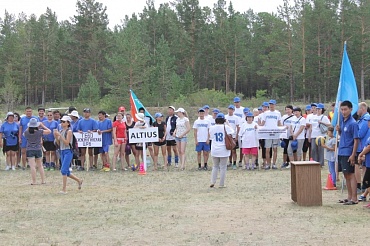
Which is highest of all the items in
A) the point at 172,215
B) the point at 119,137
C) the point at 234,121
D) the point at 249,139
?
the point at 234,121

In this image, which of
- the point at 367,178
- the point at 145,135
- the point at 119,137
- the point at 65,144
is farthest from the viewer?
the point at 119,137

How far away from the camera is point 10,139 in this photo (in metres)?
16.5

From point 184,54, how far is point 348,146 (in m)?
51.2

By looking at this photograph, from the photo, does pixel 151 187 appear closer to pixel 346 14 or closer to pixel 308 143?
pixel 308 143

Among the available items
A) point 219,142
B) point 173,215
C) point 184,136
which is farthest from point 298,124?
point 173,215

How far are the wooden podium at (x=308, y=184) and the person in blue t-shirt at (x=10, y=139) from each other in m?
9.97

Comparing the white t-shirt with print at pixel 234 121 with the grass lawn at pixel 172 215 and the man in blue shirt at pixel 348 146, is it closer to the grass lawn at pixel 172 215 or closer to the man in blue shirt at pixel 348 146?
the grass lawn at pixel 172 215

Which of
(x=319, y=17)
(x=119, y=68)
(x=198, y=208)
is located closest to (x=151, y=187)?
(x=198, y=208)

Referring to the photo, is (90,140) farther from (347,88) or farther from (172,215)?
(347,88)

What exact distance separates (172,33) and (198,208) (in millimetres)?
52981

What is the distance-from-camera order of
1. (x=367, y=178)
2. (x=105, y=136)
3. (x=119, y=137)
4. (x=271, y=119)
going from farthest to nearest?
(x=105, y=136) → (x=119, y=137) → (x=271, y=119) → (x=367, y=178)

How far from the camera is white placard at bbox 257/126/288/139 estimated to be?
622 inches

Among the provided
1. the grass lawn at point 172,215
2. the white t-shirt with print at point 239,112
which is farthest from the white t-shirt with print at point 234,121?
the grass lawn at point 172,215

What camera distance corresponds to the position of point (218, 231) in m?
8.07
